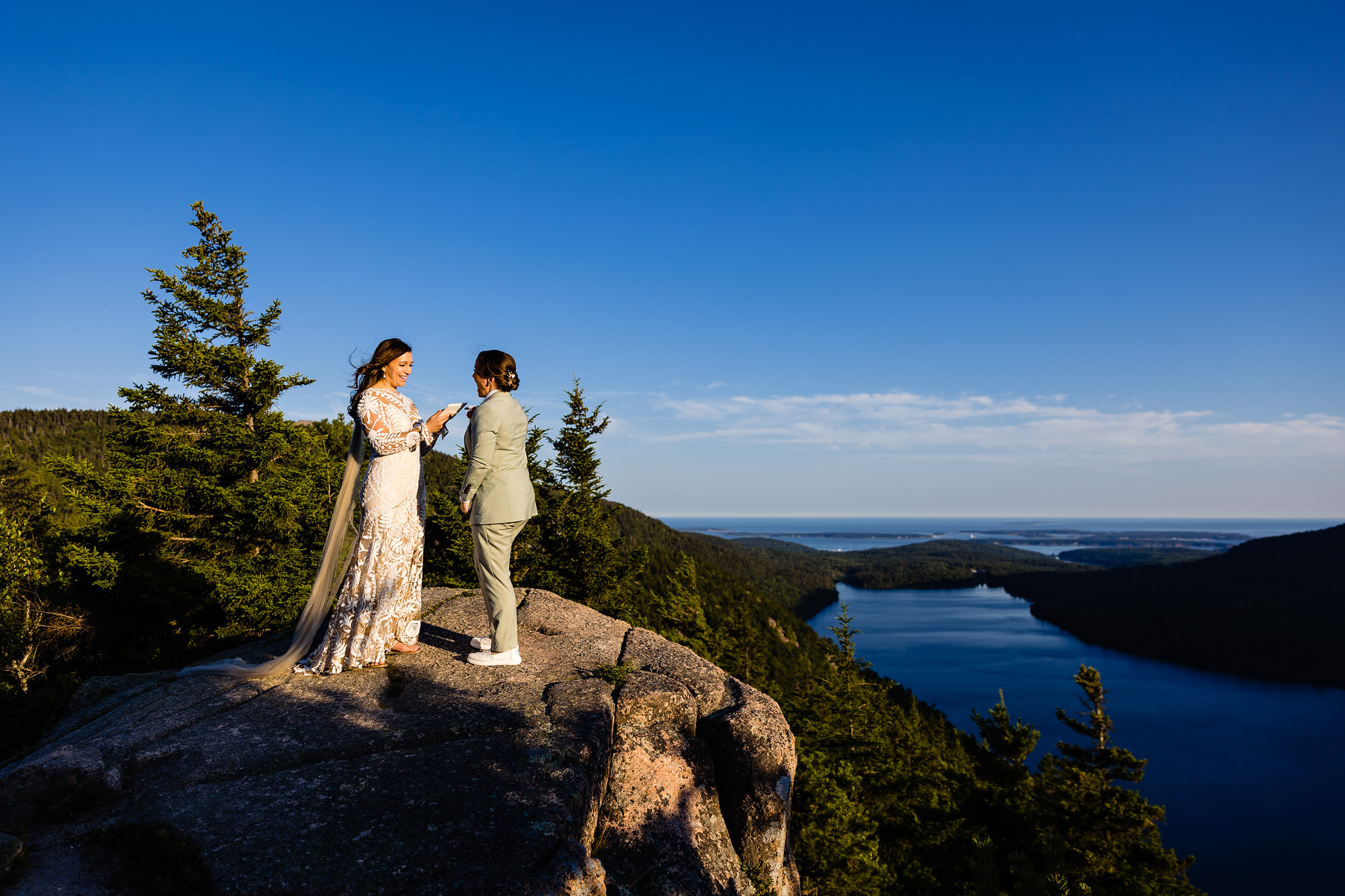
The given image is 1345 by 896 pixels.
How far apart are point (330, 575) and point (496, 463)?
2.30 meters

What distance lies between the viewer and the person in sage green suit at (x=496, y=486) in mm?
5453

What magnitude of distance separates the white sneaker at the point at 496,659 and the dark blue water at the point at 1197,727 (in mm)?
66315

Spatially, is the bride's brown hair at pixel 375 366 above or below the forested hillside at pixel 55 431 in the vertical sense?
below

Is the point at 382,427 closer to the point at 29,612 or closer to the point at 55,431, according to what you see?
the point at 29,612

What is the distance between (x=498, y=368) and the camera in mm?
5594

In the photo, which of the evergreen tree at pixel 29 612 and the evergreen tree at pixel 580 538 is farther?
the evergreen tree at pixel 580 538

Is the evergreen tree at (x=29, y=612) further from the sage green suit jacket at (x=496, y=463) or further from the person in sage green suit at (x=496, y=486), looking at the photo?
the sage green suit jacket at (x=496, y=463)

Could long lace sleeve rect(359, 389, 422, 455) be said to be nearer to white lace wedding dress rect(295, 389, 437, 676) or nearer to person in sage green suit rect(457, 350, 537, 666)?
white lace wedding dress rect(295, 389, 437, 676)

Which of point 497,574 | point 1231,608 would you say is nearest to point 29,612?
point 497,574

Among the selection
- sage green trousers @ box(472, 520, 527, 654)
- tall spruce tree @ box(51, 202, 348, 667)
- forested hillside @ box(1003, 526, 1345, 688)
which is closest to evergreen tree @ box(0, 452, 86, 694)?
tall spruce tree @ box(51, 202, 348, 667)

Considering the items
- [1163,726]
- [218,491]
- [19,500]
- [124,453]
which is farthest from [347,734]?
[1163,726]

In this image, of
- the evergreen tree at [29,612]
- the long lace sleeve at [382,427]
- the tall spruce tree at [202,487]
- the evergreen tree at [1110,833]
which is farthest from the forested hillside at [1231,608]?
the evergreen tree at [29,612]

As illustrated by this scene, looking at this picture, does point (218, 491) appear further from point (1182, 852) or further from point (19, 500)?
point (1182, 852)

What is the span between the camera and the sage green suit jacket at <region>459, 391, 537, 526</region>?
543 centimetres
